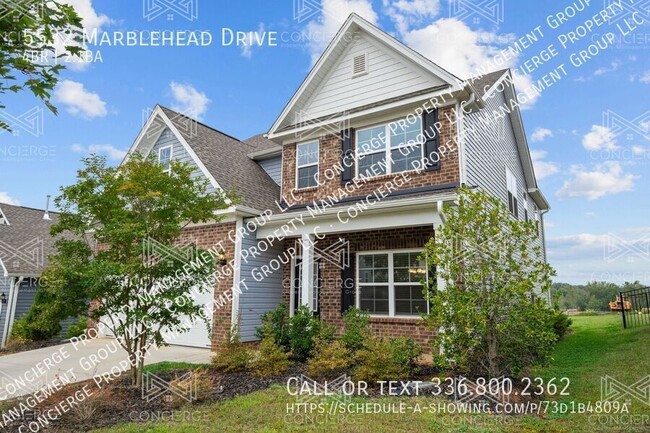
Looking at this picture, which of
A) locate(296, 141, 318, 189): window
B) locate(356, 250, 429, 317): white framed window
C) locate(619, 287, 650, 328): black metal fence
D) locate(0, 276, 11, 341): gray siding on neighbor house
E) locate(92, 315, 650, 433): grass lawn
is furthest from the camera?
locate(0, 276, 11, 341): gray siding on neighbor house

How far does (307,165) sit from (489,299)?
23.0 ft

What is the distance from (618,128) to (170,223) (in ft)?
35.7

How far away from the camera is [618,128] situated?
379 inches

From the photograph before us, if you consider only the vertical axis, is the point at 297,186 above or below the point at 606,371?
above

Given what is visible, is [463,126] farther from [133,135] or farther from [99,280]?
[133,135]

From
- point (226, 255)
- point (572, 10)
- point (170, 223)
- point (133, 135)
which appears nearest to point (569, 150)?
point (572, 10)

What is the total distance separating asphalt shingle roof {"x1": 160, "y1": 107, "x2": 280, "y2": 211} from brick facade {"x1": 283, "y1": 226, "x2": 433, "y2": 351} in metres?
2.46

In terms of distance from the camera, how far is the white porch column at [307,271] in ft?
30.8

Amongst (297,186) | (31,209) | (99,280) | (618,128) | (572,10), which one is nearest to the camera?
(99,280)

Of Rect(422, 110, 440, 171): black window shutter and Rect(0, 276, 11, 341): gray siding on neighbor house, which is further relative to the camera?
Rect(0, 276, 11, 341): gray siding on neighbor house

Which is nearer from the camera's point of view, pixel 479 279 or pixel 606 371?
pixel 479 279

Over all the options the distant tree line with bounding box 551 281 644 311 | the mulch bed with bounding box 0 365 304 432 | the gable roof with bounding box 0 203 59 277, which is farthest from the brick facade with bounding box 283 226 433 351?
the distant tree line with bounding box 551 281 644 311

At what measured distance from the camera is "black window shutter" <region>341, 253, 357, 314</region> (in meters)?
10.1

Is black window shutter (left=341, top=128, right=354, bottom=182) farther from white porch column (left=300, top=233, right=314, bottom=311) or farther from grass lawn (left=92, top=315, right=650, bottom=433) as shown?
grass lawn (left=92, top=315, right=650, bottom=433)
